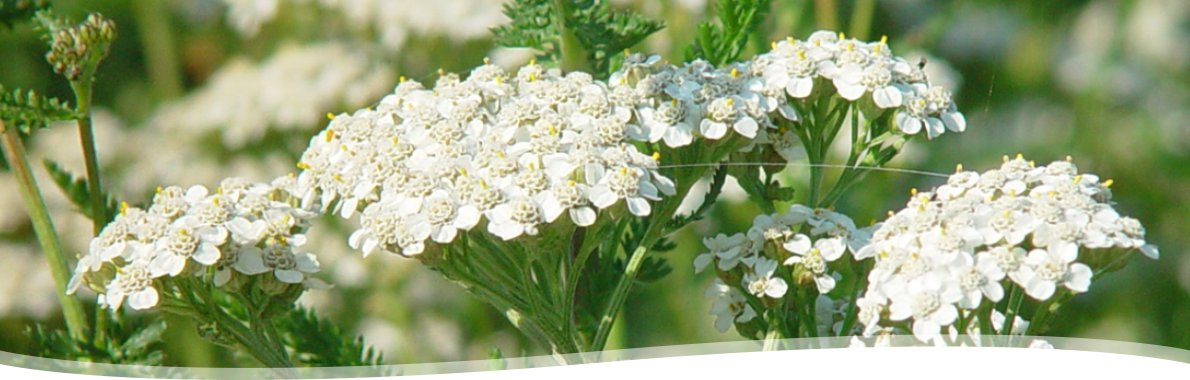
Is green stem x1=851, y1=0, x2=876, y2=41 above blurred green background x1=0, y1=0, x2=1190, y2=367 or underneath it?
above

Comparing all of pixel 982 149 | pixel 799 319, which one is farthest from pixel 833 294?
pixel 982 149

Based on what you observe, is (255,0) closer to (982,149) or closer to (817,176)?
(817,176)

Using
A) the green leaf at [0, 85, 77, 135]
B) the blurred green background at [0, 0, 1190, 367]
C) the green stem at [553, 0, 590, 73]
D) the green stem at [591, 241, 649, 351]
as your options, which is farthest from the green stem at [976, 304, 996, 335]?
the green leaf at [0, 85, 77, 135]

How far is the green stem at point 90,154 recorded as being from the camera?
1.02 meters

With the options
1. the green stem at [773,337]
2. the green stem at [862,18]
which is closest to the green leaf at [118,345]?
the green stem at [773,337]

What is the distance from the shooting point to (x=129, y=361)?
1020 millimetres

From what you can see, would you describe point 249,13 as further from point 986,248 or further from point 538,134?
point 986,248

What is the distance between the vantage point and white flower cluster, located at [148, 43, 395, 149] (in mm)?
1031

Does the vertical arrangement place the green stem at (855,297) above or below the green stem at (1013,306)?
below

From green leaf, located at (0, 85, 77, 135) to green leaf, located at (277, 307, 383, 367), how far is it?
22 centimetres

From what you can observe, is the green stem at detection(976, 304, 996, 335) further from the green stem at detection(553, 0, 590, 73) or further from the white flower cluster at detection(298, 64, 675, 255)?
the green stem at detection(553, 0, 590, 73)

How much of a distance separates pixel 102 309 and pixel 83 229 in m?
0.08

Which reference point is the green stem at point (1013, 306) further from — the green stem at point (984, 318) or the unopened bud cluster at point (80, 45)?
the unopened bud cluster at point (80, 45)

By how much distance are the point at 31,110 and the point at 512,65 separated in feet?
1.15
